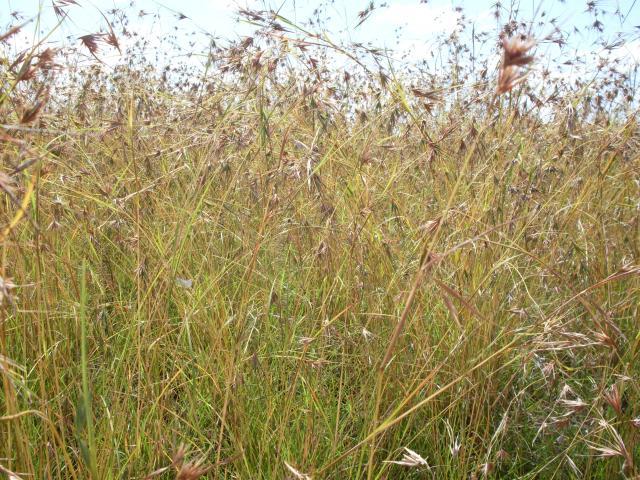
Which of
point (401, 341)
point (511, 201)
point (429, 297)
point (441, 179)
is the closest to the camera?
point (401, 341)

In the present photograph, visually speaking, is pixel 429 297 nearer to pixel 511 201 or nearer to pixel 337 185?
pixel 511 201

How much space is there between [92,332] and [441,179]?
5.34 ft

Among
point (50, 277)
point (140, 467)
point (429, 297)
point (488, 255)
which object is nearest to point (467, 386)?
point (429, 297)

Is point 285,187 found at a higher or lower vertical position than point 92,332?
higher

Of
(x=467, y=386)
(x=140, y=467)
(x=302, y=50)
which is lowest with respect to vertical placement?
(x=140, y=467)

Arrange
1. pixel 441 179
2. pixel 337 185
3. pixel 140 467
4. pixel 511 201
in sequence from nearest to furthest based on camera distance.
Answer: pixel 140 467
pixel 511 201
pixel 337 185
pixel 441 179

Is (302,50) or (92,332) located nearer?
(302,50)

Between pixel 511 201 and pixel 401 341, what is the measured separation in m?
0.67

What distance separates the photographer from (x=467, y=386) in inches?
72.2

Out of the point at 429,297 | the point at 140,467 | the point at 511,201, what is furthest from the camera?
the point at 511,201

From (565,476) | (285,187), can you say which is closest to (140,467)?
(565,476)

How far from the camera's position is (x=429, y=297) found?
2.03 meters

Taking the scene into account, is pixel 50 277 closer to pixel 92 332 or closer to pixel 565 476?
pixel 92 332

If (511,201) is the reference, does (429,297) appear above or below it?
below
